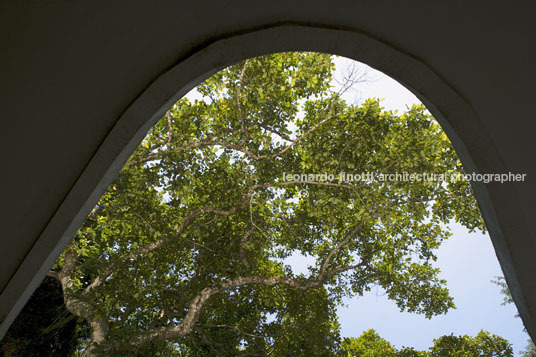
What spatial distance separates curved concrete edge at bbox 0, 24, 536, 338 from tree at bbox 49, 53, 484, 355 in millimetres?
4682

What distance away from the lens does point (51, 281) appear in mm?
9336

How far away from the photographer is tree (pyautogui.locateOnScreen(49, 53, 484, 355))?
21.9 feet

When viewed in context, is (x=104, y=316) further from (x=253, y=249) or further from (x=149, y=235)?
(x=253, y=249)

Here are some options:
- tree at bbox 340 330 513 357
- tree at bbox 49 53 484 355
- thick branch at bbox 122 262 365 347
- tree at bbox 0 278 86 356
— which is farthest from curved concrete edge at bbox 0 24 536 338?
tree at bbox 0 278 86 356

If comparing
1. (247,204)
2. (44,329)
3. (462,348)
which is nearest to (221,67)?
(247,204)

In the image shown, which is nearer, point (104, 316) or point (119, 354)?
point (119, 354)

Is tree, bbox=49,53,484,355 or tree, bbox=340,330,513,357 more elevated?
tree, bbox=49,53,484,355

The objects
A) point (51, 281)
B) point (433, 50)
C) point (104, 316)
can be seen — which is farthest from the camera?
point (51, 281)

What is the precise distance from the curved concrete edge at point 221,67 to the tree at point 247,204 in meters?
4.68

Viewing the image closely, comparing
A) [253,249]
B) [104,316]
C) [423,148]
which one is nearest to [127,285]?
[104,316]

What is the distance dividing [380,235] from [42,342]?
27.4 ft

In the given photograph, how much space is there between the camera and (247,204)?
7145 mm

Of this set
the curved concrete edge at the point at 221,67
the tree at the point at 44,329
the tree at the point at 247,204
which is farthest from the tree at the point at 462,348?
the curved concrete edge at the point at 221,67

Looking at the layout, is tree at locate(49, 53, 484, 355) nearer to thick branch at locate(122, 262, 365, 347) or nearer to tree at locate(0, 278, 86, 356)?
thick branch at locate(122, 262, 365, 347)
